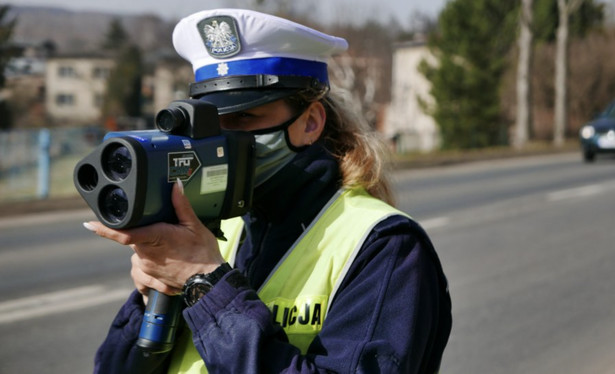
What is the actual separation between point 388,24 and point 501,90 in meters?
9.81

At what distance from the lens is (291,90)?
1.84 metres

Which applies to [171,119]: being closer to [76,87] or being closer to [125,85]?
[125,85]

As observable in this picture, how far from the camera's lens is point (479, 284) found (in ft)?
22.5

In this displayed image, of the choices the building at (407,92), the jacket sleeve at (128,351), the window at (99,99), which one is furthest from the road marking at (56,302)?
the window at (99,99)

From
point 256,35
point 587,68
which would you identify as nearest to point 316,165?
point 256,35

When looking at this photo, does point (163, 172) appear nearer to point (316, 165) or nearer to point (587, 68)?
point (316, 165)

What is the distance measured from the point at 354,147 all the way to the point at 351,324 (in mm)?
568

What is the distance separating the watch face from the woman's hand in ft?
0.08

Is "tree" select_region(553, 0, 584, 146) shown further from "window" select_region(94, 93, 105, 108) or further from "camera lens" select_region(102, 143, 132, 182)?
"window" select_region(94, 93, 105, 108)

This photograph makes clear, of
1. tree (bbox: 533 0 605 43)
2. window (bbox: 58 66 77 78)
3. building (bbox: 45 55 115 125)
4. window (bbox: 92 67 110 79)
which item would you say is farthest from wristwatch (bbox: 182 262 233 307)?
window (bbox: 58 66 77 78)

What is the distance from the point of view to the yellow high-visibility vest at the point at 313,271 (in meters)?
1.72

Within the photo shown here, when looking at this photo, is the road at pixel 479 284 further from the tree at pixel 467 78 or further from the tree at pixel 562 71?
the tree at pixel 467 78

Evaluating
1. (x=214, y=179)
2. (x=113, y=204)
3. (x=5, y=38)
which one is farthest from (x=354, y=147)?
(x=5, y=38)

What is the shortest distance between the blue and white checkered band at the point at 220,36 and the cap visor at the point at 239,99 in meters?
0.10
